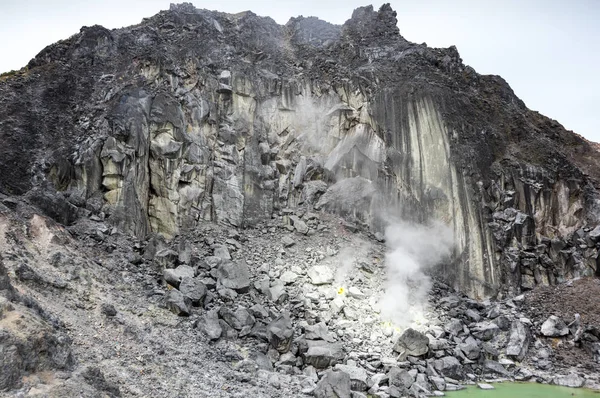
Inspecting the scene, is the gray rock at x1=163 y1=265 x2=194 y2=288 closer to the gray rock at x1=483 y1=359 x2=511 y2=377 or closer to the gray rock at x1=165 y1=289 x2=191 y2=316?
the gray rock at x1=165 y1=289 x2=191 y2=316

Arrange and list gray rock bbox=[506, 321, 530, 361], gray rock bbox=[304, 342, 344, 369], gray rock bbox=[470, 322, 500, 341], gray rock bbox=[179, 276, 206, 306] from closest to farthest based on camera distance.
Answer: gray rock bbox=[304, 342, 344, 369] < gray rock bbox=[179, 276, 206, 306] < gray rock bbox=[506, 321, 530, 361] < gray rock bbox=[470, 322, 500, 341]

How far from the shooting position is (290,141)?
100 ft

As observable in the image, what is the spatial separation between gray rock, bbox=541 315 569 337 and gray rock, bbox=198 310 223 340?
57.8ft

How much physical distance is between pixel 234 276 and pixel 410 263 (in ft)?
36.8

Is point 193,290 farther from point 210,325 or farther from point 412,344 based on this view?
point 412,344

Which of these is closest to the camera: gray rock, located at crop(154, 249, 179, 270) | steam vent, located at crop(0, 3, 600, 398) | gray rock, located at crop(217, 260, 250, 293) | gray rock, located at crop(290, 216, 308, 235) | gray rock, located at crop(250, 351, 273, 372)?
steam vent, located at crop(0, 3, 600, 398)

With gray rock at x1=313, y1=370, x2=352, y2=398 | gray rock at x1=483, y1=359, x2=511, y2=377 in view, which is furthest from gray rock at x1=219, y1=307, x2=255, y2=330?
gray rock at x1=483, y1=359, x2=511, y2=377

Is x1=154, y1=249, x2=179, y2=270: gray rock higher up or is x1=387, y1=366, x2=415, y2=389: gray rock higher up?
x1=154, y1=249, x2=179, y2=270: gray rock

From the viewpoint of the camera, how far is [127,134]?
22750mm

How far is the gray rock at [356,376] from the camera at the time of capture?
52.9 feet

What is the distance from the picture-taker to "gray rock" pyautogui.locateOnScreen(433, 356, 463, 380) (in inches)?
733

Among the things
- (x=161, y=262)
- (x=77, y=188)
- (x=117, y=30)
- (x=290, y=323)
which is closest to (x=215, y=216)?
(x=161, y=262)

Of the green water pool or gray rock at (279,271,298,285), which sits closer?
the green water pool

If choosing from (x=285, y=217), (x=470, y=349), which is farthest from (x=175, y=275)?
(x=470, y=349)
